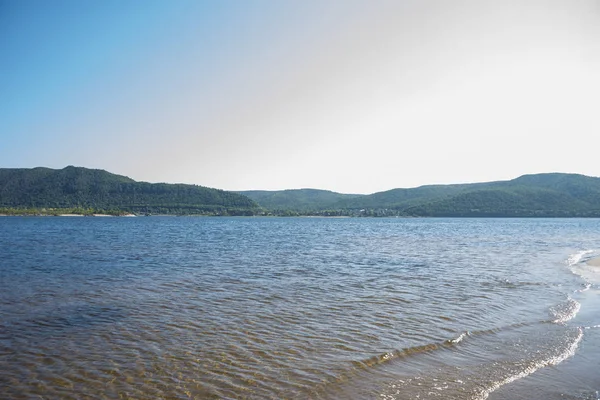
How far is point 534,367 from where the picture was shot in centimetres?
905

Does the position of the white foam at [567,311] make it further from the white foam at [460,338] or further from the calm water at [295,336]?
the white foam at [460,338]

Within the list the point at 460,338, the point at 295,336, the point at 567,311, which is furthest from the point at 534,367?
the point at 567,311

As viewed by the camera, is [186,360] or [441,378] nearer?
[441,378]

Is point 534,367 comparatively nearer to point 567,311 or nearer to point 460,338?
point 460,338

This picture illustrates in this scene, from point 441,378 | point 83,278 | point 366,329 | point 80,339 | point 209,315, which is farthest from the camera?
point 83,278

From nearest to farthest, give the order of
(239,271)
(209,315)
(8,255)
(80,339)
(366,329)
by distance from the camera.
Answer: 1. (80,339)
2. (366,329)
3. (209,315)
4. (239,271)
5. (8,255)

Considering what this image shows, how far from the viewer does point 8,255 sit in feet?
102

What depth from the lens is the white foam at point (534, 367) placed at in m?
7.65

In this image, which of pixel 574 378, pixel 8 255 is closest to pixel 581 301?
pixel 574 378

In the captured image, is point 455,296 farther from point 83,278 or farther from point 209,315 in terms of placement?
point 83,278

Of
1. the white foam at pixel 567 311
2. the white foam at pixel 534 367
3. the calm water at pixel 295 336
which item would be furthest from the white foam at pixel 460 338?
the white foam at pixel 567 311

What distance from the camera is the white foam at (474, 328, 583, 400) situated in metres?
7.65

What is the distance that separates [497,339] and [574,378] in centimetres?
286

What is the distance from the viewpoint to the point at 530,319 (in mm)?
13531
